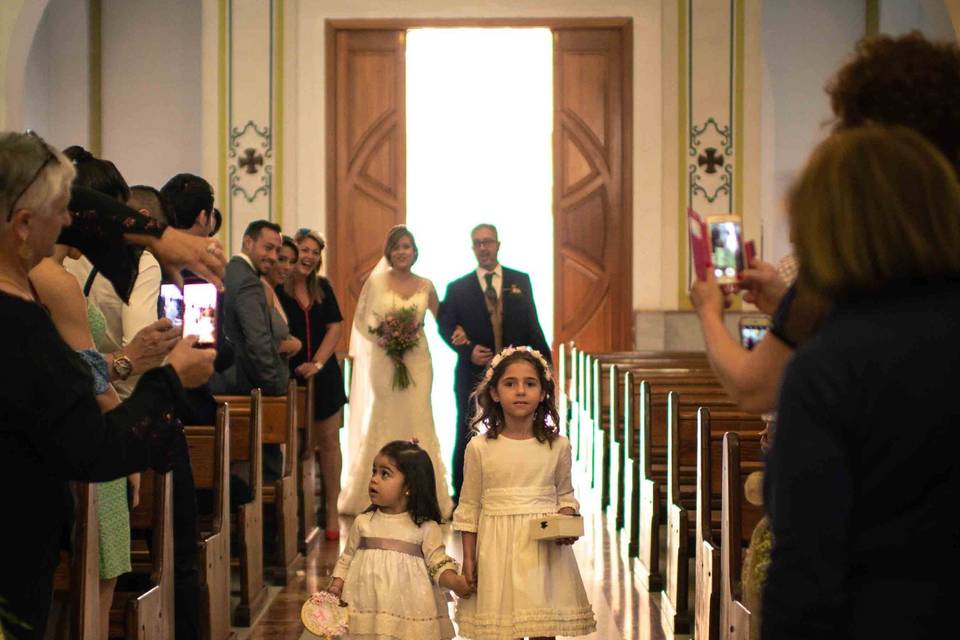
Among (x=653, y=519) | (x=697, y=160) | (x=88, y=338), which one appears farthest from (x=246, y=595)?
(x=697, y=160)

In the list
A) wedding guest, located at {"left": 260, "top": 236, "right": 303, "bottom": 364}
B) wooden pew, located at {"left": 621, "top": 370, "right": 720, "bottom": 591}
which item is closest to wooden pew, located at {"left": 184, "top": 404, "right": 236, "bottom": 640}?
wedding guest, located at {"left": 260, "top": 236, "right": 303, "bottom": 364}

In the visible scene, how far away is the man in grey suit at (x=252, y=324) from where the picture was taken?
6977 millimetres

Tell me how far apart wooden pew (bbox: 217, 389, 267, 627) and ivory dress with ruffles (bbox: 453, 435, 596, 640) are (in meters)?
1.69

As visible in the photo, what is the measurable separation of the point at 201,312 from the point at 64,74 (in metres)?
12.4

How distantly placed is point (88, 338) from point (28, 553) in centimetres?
79

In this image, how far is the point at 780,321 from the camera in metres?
2.38

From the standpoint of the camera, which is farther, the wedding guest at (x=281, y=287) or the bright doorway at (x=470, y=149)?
the bright doorway at (x=470, y=149)

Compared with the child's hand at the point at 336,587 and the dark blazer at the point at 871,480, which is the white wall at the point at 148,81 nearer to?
the child's hand at the point at 336,587

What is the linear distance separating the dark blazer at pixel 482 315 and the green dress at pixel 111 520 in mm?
4934

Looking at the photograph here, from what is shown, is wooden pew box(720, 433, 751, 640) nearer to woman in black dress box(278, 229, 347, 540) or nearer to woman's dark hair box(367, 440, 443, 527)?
woman's dark hair box(367, 440, 443, 527)

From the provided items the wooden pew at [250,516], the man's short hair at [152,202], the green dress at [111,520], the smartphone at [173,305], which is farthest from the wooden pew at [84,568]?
the wooden pew at [250,516]

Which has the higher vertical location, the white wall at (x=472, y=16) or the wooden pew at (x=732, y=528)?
the white wall at (x=472, y=16)

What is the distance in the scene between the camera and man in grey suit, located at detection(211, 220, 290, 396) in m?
6.98

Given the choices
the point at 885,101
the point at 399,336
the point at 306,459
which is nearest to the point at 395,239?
the point at 399,336
